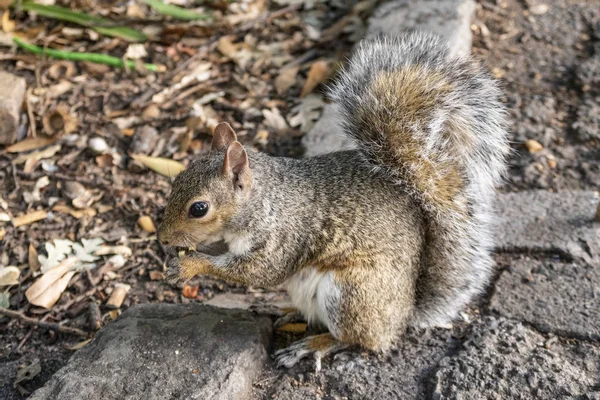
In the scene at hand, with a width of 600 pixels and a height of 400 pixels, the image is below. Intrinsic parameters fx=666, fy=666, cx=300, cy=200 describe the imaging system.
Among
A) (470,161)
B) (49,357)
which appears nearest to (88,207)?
(49,357)

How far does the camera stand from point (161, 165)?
10.9 ft

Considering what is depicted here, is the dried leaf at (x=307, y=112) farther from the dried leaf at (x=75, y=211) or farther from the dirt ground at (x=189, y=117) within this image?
the dried leaf at (x=75, y=211)

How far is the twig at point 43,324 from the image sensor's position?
2.55 meters

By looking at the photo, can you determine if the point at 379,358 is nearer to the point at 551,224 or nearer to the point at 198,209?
the point at 198,209

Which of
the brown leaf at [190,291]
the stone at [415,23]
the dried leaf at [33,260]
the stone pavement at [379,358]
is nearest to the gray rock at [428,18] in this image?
the stone at [415,23]

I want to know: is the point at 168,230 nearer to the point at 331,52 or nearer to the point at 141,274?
the point at 141,274

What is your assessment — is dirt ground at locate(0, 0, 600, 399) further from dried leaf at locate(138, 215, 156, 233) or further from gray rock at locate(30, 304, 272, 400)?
gray rock at locate(30, 304, 272, 400)

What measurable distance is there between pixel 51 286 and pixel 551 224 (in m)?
2.12

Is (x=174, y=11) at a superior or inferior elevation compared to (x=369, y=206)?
inferior

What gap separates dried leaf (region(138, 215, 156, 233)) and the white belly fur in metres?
0.97

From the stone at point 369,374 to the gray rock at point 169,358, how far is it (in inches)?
5.2

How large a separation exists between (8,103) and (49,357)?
54.9 inches

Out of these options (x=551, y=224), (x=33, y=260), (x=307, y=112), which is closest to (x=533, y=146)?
(x=551, y=224)

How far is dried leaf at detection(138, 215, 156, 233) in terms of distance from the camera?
10.0ft
